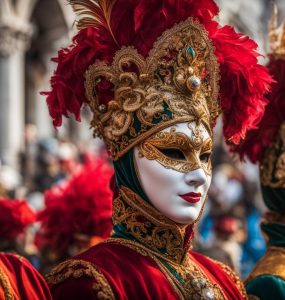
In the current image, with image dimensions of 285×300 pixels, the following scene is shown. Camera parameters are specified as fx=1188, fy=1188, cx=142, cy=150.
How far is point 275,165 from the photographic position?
6.17 meters

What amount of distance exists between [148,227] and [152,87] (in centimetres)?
61

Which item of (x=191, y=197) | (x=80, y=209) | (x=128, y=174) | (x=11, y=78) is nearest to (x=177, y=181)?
(x=191, y=197)

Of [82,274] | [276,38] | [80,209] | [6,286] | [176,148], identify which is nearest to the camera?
[6,286]

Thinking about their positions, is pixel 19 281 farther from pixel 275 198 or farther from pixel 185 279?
pixel 275 198

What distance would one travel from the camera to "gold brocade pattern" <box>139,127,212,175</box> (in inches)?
198

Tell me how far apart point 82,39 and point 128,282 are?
43.3 inches

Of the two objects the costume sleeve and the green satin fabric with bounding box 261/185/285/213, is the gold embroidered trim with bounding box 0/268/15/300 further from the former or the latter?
the green satin fabric with bounding box 261/185/285/213

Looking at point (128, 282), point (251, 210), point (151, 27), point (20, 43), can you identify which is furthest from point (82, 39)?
point (20, 43)

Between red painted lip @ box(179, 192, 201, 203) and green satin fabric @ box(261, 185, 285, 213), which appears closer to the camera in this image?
red painted lip @ box(179, 192, 201, 203)

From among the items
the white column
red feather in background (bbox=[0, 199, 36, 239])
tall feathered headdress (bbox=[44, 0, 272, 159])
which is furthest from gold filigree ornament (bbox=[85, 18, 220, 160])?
the white column

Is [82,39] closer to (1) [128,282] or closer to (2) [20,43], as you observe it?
(1) [128,282]

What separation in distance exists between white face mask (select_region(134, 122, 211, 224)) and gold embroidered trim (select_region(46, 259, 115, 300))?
15.7 inches

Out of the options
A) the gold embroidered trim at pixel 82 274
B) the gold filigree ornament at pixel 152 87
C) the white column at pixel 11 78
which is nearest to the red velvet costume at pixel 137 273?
the gold embroidered trim at pixel 82 274

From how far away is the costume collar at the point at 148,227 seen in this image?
5129 mm
